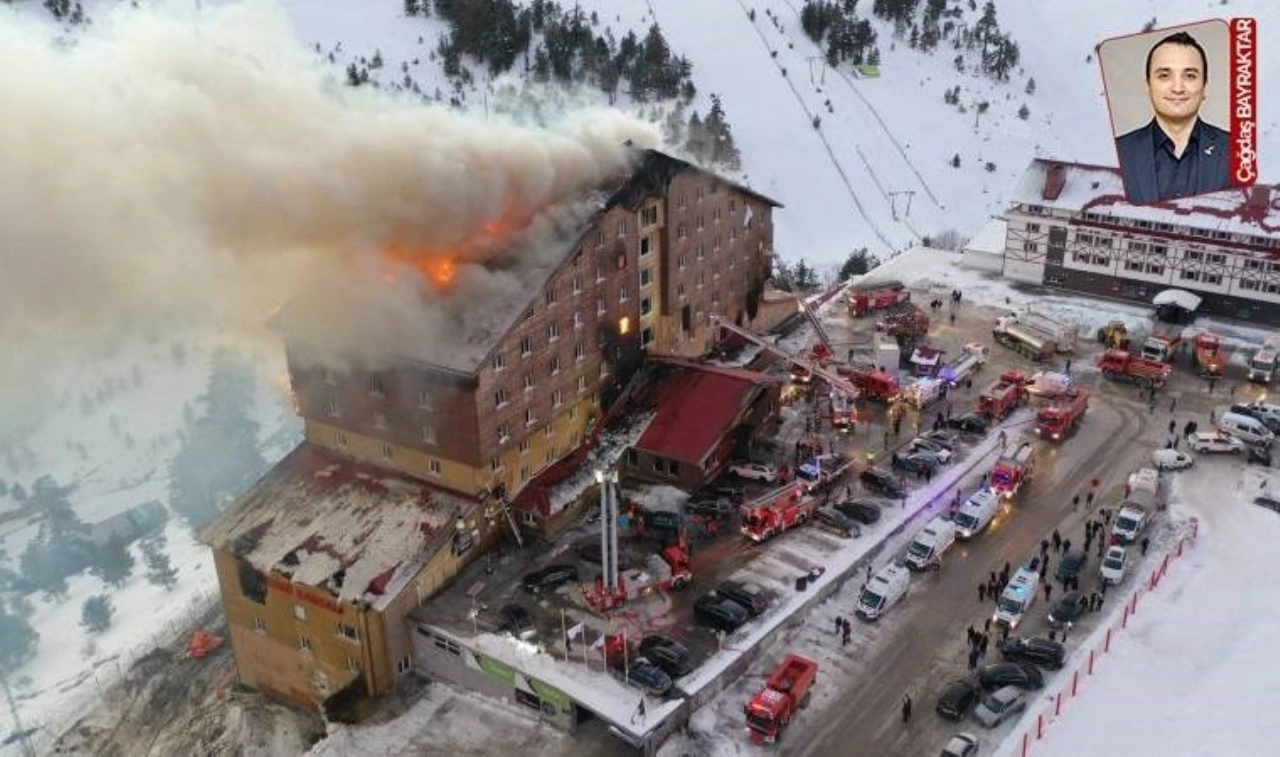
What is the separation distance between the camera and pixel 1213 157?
170ft

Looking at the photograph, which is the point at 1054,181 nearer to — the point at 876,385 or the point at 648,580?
the point at 876,385

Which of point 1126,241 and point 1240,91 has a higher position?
point 1240,91

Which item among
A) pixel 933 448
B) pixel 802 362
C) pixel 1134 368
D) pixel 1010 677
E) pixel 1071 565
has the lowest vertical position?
pixel 1010 677

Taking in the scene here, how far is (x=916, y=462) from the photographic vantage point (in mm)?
48625

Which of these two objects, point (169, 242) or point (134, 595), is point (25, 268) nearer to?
point (169, 242)

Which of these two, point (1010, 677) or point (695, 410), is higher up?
point (695, 410)

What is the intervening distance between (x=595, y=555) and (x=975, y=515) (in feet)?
49.7

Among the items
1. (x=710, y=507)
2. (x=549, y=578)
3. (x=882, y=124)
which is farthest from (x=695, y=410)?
(x=882, y=124)

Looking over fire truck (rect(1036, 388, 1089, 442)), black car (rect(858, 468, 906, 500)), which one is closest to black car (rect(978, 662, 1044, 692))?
black car (rect(858, 468, 906, 500))

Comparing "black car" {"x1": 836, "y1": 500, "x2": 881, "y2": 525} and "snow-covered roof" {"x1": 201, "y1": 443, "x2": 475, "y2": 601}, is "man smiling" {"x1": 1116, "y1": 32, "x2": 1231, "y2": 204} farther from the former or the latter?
"snow-covered roof" {"x1": 201, "y1": 443, "x2": 475, "y2": 601}

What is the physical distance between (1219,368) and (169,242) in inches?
2007

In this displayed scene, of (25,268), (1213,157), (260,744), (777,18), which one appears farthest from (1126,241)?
(777,18)

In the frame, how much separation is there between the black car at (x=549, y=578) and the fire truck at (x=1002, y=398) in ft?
77.3

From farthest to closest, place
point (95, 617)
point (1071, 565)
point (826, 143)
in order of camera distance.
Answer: point (826, 143), point (95, 617), point (1071, 565)
